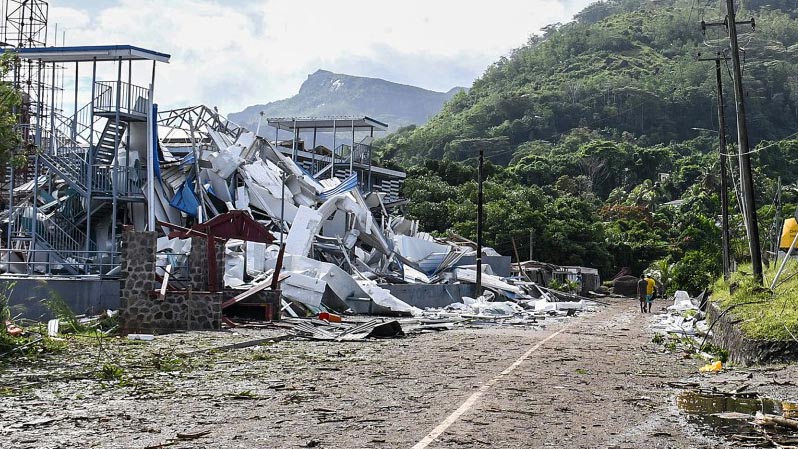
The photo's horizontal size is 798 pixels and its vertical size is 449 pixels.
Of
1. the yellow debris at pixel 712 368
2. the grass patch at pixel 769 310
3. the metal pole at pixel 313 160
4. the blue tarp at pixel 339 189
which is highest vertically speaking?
the metal pole at pixel 313 160

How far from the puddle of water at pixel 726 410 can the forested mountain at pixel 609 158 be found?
26973 millimetres

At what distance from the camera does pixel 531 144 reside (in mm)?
148500

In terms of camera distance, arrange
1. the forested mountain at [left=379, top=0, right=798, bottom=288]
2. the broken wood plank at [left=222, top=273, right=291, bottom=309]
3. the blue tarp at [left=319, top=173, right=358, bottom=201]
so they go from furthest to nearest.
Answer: the forested mountain at [left=379, top=0, right=798, bottom=288] < the blue tarp at [left=319, top=173, right=358, bottom=201] < the broken wood plank at [left=222, top=273, right=291, bottom=309]

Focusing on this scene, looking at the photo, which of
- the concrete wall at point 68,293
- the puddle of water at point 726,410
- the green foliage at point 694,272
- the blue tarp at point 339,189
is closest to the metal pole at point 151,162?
the concrete wall at point 68,293

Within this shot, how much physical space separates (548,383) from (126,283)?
1242 centimetres

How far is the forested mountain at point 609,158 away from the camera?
71.5m

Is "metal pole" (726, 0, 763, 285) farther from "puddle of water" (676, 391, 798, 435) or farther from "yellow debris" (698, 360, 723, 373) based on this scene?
"puddle of water" (676, 391, 798, 435)

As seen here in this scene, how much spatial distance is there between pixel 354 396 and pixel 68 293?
1851cm

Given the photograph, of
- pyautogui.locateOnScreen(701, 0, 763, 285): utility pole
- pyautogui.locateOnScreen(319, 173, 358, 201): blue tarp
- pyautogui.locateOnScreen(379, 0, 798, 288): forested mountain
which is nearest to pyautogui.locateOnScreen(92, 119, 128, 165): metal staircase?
pyautogui.locateOnScreen(319, 173, 358, 201): blue tarp

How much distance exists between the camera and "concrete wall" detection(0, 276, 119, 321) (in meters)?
26.7

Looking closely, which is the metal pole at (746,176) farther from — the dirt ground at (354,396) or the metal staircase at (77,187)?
the metal staircase at (77,187)

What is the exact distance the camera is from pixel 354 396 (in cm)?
1129

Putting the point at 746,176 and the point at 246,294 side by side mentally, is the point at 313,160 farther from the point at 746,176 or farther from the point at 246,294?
the point at 746,176

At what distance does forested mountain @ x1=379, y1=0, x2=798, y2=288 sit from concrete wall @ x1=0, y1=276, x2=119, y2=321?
23.8 m
